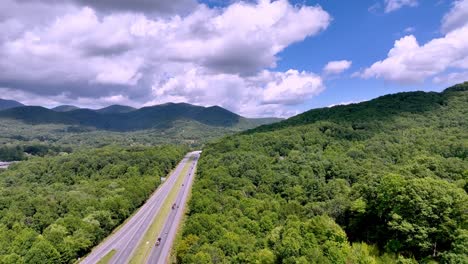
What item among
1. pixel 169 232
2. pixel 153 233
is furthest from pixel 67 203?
pixel 169 232

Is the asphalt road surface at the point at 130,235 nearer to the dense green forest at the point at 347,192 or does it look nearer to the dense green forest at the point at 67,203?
the dense green forest at the point at 67,203

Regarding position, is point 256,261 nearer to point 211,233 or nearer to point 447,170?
point 211,233

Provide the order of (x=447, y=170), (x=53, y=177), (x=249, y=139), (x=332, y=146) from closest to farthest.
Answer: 1. (x=447, y=170)
2. (x=332, y=146)
3. (x=53, y=177)
4. (x=249, y=139)

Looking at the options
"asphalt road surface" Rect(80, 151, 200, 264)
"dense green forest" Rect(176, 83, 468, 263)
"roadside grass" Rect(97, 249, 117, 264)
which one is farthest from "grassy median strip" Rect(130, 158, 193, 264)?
"dense green forest" Rect(176, 83, 468, 263)

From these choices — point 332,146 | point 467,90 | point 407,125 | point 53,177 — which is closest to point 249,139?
point 332,146

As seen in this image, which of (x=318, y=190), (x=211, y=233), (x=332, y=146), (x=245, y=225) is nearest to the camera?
(x=211, y=233)

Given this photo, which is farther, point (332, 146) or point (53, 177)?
point (53, 177)
